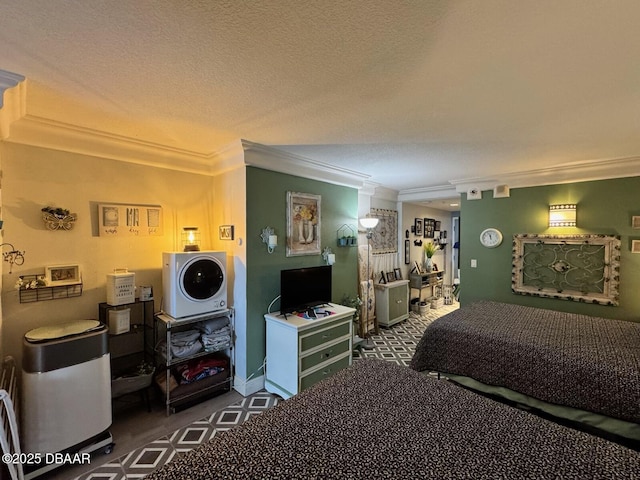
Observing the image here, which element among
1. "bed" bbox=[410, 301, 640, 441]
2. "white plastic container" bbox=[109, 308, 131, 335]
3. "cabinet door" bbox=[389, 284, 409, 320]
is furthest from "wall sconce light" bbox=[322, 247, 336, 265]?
"white plastic container" bbox=[109, 308, 131, 335]

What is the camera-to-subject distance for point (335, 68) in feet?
4.84

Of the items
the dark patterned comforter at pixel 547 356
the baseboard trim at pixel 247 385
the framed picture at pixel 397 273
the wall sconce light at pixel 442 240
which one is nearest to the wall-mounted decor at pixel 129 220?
the baseboard trim at pixel 247 385

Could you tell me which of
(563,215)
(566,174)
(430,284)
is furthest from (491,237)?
(430,284)

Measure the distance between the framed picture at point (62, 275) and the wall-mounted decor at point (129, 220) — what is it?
1.20 ft

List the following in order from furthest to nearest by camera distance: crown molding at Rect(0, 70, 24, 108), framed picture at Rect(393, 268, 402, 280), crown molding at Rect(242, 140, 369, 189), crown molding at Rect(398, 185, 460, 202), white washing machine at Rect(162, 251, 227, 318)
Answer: framed picture at Rect(393, 268, 402, 280) < crown molding at Rect(398, 185, 460, 202) < crown molding at Rect(242, 140, 369, 189) < white washing machine at Rect(162, 251, 227, 318) < crown molding at Rect(0, 70, 24, 108)

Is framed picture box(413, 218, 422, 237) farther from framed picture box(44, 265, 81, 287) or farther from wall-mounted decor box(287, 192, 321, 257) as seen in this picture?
framed picture box(44, 265, 81, 287)

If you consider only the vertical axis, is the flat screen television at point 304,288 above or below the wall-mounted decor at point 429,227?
below

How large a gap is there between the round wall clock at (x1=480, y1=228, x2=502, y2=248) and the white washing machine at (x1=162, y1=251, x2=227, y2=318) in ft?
12.1

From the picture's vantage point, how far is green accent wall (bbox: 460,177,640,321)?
3230 mm

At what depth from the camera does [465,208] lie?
14.4 feet

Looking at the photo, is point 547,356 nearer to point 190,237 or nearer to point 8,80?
point 190,237

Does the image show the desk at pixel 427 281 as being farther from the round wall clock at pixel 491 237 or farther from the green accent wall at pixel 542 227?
the round wall clock at pixel 491 237

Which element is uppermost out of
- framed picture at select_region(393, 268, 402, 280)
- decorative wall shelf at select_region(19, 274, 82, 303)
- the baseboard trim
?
decorative wall shelf at select_region(19, 274, 82, 303)

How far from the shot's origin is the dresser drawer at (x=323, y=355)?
2.62m
